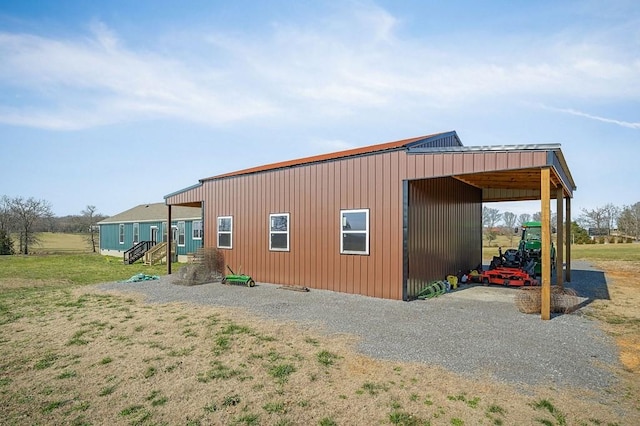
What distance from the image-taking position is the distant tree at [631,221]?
1803 inches

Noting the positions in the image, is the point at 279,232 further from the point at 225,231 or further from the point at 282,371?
the point at 282,371

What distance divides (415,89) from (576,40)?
179 inches

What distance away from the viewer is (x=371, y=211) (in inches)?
361

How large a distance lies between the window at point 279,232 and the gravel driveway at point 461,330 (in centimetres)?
163

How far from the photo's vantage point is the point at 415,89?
1222cm

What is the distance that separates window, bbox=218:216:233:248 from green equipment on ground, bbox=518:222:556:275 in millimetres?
10918

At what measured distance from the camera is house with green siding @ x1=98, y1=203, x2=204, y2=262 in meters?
22.5

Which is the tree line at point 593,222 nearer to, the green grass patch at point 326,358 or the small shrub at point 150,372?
the green grass patch at point 326,358

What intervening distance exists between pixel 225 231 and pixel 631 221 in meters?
55.3

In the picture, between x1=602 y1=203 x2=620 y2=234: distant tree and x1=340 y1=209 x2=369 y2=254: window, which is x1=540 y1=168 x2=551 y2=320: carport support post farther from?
x1=602 y1=203 x2=620 y2=234: distant tree

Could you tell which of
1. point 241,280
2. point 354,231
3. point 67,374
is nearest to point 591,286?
point 354,231

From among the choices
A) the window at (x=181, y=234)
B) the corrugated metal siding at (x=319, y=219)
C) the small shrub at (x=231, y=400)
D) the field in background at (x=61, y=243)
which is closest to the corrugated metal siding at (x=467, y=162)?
the corrugated metal siding at (x=319, y=219)

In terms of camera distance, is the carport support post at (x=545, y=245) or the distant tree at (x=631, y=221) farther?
the distant tree at (x=631, y=221)

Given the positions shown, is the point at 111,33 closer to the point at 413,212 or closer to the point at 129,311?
the point at 129,311
